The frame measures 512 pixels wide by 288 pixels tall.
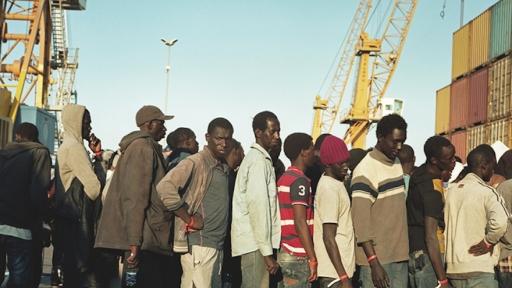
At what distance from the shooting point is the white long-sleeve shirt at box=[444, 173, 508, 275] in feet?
20.8

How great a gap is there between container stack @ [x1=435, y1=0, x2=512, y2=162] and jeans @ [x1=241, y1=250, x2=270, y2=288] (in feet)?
98.5

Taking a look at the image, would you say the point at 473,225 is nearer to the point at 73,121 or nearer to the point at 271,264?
the point at 271,264

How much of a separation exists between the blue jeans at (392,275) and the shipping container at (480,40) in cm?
3610

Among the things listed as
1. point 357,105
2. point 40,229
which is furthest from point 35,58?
point 40,229

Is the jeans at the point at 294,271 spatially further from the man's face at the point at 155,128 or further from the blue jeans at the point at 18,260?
the blue jeans at the point at 18,260

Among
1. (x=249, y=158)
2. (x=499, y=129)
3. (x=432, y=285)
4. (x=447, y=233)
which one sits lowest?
(x=432, y=285)

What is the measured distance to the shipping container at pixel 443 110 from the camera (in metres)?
46.5

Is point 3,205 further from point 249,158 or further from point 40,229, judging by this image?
point 249,158

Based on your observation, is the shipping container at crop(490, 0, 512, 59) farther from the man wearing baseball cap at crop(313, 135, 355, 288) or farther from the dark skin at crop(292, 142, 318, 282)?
the dark skin at crop(292, 142, 318, 282)

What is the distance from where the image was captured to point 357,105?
63.6 meters

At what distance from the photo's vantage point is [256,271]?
6.09m

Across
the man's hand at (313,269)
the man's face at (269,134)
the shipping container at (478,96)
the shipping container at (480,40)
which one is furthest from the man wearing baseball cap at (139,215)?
the shipping container at (480,40)

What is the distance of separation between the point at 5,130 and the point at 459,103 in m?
29.6

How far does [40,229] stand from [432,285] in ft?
11.0
